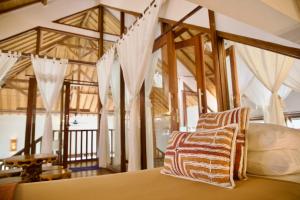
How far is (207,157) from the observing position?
1.12 m

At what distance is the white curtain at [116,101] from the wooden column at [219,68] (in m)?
2.28

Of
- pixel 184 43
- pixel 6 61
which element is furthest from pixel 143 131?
pixel 6 61

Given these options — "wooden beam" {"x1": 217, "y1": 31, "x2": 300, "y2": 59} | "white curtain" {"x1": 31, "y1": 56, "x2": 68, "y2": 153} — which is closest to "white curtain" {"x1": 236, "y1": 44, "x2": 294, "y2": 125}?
"wooden beam" {"x1": 217, "y1": 31, "x2": 300, "y2": 59}

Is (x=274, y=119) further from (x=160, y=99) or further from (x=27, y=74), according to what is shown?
(x=27, y=74)

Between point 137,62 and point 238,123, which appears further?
point 137,62

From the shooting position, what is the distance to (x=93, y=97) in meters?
8.98

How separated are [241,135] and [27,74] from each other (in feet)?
17.0

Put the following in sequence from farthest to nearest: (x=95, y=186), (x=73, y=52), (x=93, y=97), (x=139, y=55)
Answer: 1. (x=93, y=97)
2. (x=73, y=52)
3. (x=139, y=55)
4. (x=95, y=186)

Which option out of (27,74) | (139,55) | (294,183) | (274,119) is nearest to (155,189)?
(294,183)

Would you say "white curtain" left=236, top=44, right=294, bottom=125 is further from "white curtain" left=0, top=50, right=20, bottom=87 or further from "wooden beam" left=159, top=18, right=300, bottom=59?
"white curtain" left=0, top=50, right=20, bottom=87

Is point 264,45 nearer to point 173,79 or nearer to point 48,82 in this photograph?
point 173,79

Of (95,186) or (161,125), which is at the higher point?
(161,125)

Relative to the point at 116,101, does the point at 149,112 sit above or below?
below

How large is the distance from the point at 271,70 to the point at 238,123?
4.27ft
